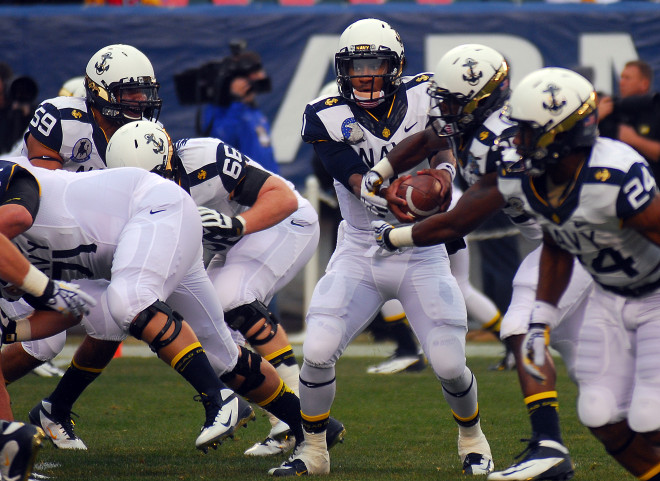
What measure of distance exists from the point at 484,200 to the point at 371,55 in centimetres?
108

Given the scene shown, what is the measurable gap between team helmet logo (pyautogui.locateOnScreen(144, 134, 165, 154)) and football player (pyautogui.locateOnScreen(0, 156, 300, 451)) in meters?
0.33

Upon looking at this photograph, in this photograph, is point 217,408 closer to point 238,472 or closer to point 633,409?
point 238,472

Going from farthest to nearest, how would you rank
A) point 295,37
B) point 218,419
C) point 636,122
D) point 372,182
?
point 295,37 < point 636,122 < point 372,182 < point 218,419

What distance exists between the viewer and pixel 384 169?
4664 mm

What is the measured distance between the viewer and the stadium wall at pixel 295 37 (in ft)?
31.3

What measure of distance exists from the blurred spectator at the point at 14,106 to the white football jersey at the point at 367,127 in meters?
4.26

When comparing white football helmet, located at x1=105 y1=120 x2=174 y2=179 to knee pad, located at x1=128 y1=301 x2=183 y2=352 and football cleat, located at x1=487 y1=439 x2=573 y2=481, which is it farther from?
football cleat, located at x1=487 y1=439 x2=573 y2=481

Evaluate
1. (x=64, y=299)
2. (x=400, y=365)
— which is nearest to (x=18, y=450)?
(x=64, y=299)

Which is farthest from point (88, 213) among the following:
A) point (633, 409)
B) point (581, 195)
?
point (633, 409)

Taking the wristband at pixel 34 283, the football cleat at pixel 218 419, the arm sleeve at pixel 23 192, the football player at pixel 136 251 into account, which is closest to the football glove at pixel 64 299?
the wristband at pixel 34 283

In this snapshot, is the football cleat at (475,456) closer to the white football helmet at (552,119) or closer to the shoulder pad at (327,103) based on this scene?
the white football helmet at (552,119)

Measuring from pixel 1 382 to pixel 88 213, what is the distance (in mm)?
736

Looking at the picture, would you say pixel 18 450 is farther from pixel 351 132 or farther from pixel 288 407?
pixel 351 132

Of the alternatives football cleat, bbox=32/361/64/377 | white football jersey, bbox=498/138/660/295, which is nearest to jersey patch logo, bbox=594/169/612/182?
white football jersey, bbox=498/138/660/295
